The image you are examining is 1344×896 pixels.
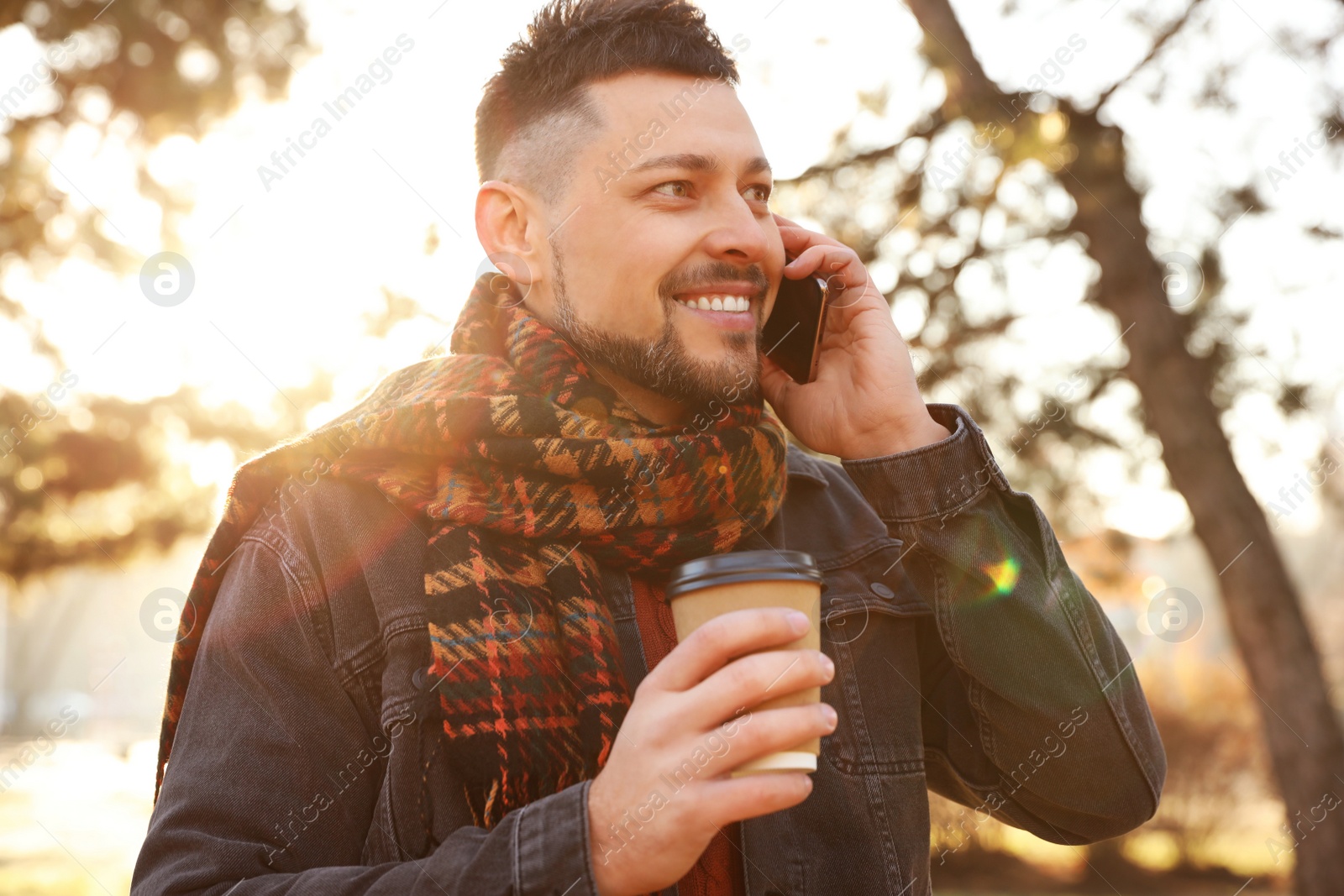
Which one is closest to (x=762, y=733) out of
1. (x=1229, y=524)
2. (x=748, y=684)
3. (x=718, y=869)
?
(x=748, y=684)

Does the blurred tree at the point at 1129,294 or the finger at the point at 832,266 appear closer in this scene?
the finger at the point at 832,266

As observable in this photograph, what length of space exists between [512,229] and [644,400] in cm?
55

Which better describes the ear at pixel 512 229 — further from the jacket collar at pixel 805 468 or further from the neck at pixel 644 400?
the jacket collar at pixel 805 468

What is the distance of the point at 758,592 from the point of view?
128cm

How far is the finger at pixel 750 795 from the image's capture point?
4.04 feet

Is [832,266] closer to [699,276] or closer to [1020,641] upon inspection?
[699,276]

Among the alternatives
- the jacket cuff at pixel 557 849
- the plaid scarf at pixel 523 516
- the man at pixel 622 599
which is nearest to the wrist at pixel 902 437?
the man at pixel 622 599

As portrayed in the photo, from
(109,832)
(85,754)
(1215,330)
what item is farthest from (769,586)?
(85,754)

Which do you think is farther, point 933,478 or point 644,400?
point 644,400

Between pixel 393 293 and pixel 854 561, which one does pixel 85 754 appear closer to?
pixel 393 293

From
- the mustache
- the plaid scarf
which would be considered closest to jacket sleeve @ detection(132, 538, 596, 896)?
the plaid scarf

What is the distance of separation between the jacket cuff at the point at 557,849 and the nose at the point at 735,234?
1215 millimetres

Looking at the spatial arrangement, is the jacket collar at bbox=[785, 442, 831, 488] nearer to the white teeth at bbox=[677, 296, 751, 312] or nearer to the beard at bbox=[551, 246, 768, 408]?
the beard at bbox=[551, 246, 768, 408]

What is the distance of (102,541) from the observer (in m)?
6.91
